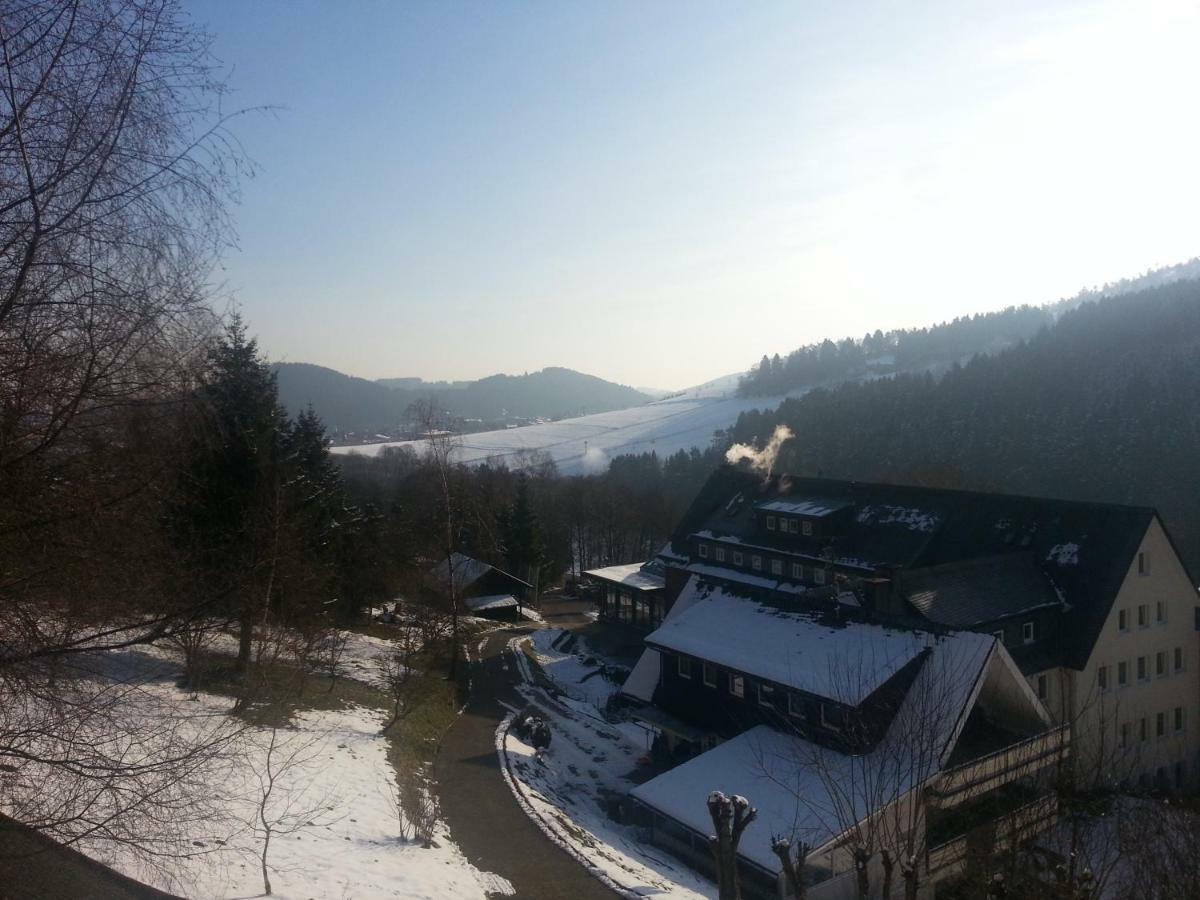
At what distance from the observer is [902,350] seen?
136000 mm

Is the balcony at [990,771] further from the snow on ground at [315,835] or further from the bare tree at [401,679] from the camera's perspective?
the bare tree at [401,679]

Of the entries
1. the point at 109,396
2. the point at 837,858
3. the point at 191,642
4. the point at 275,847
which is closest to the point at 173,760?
the point at 191,642

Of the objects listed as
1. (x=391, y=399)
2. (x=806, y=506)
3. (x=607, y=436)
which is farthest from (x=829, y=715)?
(x=607, y=436)

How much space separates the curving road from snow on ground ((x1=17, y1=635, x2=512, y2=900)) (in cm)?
51

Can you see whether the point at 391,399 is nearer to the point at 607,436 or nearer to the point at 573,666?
the point at 607,436

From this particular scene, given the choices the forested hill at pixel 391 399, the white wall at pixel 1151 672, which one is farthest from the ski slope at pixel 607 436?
the white wall at pixel 1151 672

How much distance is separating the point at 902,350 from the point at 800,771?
13228cm

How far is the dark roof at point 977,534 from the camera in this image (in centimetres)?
2220

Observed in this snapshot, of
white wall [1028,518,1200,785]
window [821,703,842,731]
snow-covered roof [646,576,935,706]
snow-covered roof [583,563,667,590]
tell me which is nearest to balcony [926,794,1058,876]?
snow-covered roof [646,576,935,706]

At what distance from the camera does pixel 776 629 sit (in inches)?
797

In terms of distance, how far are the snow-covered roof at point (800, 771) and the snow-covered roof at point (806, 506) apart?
1263 centimetres

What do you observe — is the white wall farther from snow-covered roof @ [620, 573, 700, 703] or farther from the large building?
snow-covered roof @ [620, 573, 700, 703]

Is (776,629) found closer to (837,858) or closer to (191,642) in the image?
(837,858)

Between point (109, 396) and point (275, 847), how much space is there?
9.15 metres
